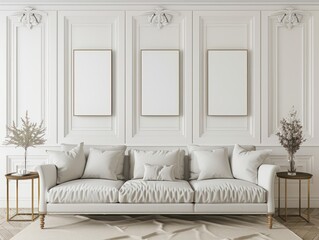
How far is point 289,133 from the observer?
4.88 metres

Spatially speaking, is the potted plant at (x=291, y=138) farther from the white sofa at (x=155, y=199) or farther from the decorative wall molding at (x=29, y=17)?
the decorative wall molding at (x=29, y=17)

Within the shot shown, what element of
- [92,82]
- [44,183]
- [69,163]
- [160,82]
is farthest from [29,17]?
[44,183]

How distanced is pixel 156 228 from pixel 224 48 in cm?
264

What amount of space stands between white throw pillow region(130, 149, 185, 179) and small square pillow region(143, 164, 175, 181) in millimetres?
121

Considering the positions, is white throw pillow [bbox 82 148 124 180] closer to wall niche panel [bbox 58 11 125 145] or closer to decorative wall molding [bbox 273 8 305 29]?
wall niche panel [bbox 58 11 125 145]

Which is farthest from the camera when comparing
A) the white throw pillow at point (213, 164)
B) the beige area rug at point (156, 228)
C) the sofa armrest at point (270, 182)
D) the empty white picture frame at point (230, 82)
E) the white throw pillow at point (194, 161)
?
the empty white picture frame at point (230, 82)

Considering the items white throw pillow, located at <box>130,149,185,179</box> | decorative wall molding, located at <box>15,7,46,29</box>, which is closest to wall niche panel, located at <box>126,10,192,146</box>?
white throw pillow, located at <box>130,149,185,179</box>

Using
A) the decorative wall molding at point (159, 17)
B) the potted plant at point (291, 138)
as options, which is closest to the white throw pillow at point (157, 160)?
the potted plant at point (291, 138)

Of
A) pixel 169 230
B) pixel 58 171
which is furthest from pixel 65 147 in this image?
pixel 169 230

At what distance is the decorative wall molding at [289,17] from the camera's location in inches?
215

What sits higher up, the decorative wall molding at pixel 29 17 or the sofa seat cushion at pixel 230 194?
the decorative wall molding at pixel 29 17

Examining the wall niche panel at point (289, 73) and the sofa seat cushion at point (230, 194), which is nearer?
the sofa seat cushion at point (230, 194)

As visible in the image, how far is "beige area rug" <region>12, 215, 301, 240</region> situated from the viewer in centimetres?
414

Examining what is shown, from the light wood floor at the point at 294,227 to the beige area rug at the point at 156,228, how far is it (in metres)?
0.12
